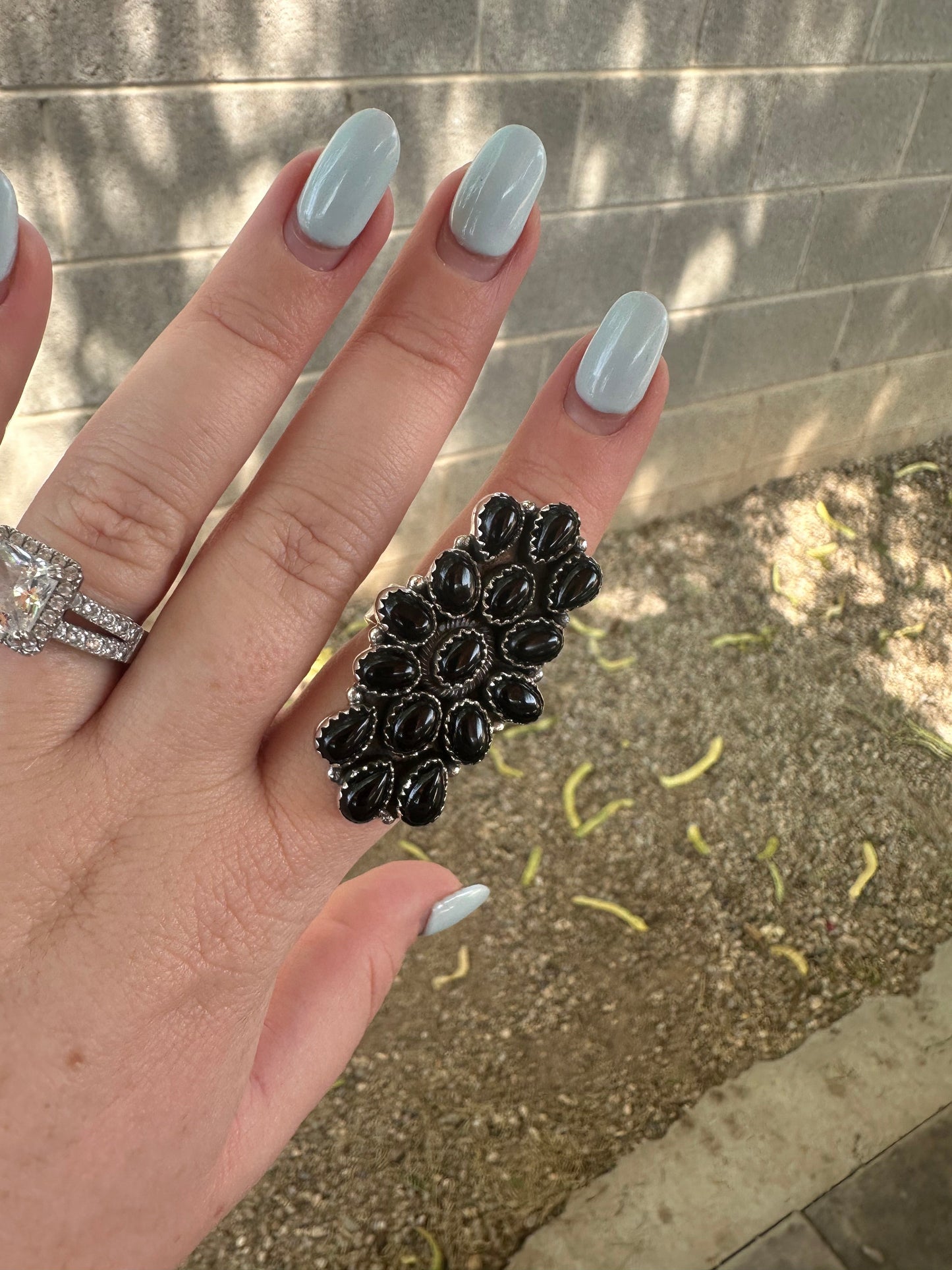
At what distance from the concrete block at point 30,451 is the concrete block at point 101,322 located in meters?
0.03

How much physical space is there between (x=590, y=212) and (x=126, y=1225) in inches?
100

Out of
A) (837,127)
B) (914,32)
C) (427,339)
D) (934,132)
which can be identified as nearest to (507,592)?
(427,339)

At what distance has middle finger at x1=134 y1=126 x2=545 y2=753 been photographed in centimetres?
103

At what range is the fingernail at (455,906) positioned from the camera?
1447 mm

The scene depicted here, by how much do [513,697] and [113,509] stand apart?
1.49 ft

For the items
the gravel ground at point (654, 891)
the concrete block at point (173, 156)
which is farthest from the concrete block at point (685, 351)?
the concrete block at point (173, 156)

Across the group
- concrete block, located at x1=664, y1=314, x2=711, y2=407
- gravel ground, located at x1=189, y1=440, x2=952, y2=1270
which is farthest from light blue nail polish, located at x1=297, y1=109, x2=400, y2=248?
concrete block, located at x1=664, y1=314, x2=711, y2=407

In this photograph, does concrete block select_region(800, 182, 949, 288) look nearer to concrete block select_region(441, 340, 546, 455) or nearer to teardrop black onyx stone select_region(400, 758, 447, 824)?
concrete block select_region(441, 340, 546, 455)

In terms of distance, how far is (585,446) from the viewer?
1.14 m

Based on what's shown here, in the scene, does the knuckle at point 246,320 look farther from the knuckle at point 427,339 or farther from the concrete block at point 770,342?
the concrete block at point 770,342

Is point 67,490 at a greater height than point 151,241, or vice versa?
point 67,490

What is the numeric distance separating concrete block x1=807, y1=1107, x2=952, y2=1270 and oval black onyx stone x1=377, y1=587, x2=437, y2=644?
1.56 meters

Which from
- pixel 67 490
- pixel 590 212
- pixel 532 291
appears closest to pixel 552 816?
pixel 532 291

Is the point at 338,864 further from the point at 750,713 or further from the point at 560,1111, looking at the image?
the point at 750,713
